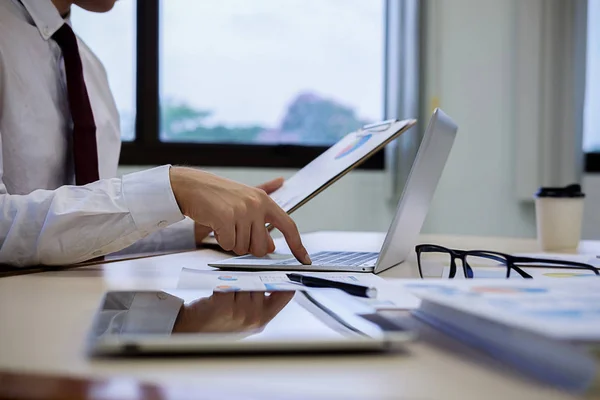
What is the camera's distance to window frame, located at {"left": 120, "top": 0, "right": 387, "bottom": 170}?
2.69 meters

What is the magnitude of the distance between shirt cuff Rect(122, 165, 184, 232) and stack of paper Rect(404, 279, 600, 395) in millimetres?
440

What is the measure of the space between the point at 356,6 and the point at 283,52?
0.41 m

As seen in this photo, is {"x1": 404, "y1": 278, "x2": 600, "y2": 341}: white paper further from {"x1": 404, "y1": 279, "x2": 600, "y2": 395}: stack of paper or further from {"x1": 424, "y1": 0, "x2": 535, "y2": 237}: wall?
{"x1": 424, "y1": 0, "x2": 535, "y2": 237}: wall

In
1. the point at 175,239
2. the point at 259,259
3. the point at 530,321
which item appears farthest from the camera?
the point at 175,239

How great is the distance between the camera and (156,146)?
8.93 ft

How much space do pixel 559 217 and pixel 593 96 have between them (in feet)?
6.59

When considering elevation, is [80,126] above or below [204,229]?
above

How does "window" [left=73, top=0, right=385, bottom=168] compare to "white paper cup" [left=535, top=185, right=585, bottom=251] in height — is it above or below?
above

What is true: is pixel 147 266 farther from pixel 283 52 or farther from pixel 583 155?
pixel 583 155

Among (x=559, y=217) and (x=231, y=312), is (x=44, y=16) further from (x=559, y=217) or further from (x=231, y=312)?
(x=559, y=217)

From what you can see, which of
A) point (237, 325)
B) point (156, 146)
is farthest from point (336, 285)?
point (156, 146)

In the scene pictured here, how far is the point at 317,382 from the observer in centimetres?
30

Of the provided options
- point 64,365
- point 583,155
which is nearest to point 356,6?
point 583,155

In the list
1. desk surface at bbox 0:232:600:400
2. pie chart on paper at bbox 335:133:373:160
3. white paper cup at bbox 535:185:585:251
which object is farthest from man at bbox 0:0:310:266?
white paper cup at bbox 535:185:585:251
